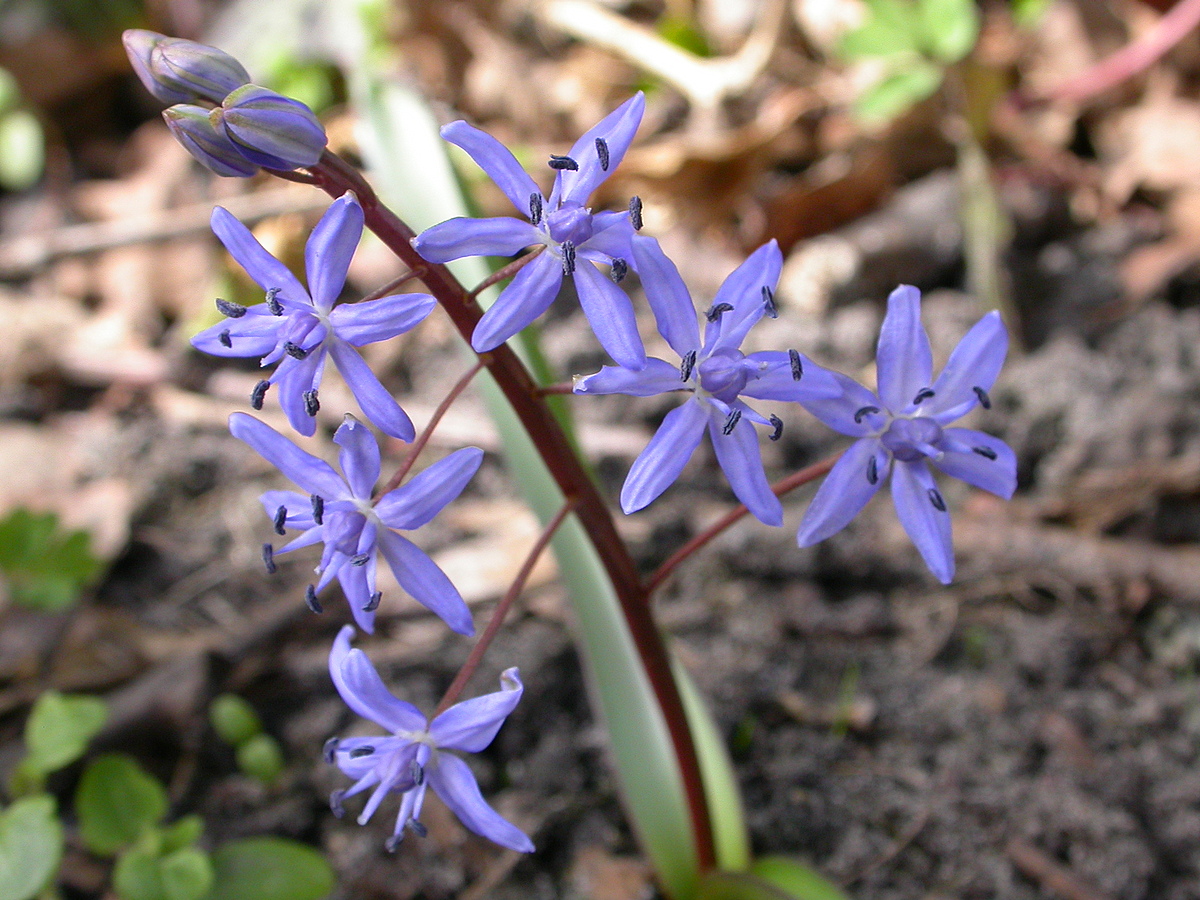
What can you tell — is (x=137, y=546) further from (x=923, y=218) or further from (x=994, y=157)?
(x=994, y=157)

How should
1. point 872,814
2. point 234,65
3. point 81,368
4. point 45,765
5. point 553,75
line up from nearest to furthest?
point 234,65 → point 45,765 → point 872,814 → point 81,368 → point 553,75

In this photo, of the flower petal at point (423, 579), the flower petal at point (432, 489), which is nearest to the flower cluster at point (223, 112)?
the flower petal at point (432, 489)

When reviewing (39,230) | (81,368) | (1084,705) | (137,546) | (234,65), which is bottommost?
(1084,705)

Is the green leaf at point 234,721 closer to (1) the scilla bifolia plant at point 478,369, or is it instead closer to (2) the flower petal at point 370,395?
(1) the scilla bifolia plant at point 478,369

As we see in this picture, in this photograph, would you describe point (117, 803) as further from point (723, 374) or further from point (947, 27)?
point (947, 27)

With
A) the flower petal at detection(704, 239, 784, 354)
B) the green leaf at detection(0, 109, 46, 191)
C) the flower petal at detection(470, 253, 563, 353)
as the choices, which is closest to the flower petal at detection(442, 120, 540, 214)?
the flower petal at detection(470, 253, 563, 353)

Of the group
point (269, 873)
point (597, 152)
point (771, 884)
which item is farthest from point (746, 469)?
point (269, 873)

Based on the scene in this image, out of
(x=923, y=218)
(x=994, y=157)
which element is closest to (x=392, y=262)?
(x=923, y=218)
